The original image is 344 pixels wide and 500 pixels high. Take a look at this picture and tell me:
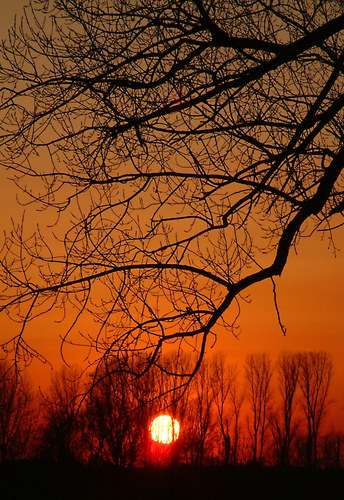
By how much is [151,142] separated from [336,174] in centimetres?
170

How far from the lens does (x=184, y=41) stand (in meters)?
5.35

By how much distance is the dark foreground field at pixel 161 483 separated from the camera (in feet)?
87.0

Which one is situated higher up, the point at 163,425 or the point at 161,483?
the point at 161,483

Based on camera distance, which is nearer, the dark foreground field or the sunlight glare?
the sunlight glare

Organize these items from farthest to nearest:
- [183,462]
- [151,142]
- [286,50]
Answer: [183,462] < [151,142] < [286,50]

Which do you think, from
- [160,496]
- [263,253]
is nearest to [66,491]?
[160,496]

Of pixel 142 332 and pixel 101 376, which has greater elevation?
pixel 142 332

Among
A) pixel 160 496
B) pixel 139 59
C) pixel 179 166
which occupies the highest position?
pixel 139 59

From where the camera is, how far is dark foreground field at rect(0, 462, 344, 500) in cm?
2653

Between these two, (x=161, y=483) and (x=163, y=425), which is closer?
(x=163, y=425)

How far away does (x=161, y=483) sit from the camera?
88.6 ft

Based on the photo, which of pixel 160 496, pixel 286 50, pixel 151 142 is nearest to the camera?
pixel 286 50

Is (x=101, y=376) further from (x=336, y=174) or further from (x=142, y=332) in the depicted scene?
(x=336, y=174)

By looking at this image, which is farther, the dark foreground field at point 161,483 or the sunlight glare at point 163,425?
the dark foreground field at point 161,483
